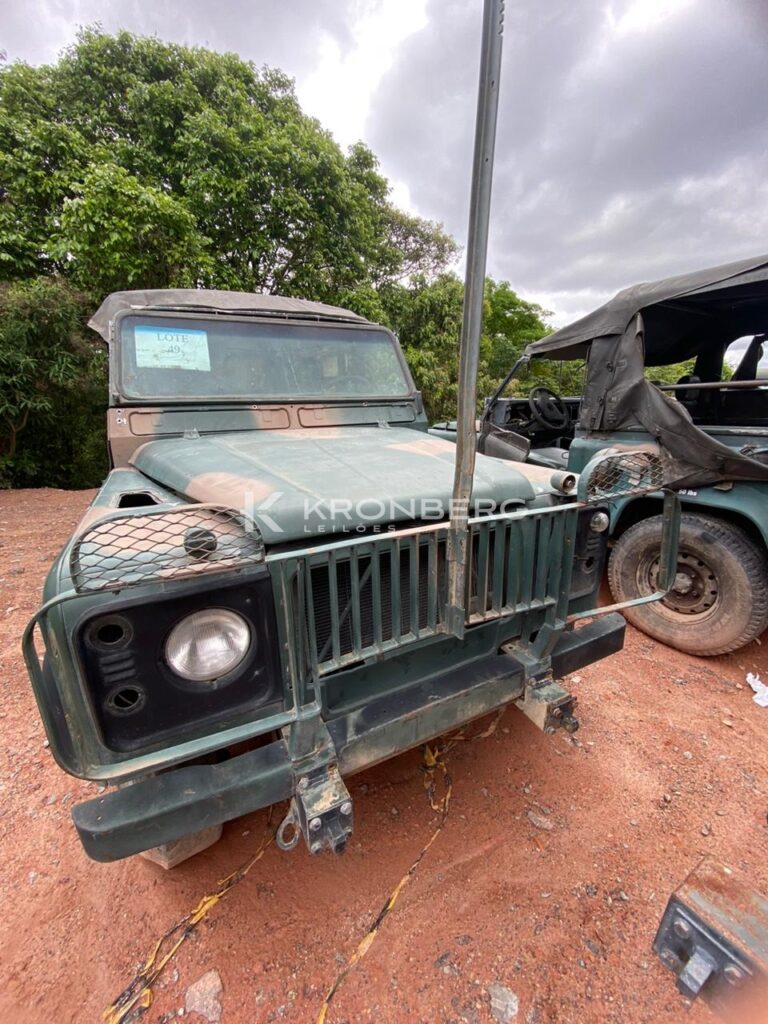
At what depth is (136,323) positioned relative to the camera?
287 centimetres

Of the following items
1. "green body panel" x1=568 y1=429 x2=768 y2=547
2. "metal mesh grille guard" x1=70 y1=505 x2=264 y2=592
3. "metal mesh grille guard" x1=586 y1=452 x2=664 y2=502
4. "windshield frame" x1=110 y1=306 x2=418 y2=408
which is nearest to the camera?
"metal mesh grille guard" x1=70 y1=505 x2=264 y2=592

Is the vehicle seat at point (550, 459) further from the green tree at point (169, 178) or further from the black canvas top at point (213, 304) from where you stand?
the green tree at point (169, 178)

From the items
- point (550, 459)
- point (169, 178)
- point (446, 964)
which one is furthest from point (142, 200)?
point (446, 964)

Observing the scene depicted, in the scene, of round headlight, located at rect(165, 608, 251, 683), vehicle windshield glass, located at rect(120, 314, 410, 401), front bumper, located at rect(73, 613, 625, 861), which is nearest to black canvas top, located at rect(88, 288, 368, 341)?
vehicle windshield glass, located at rect(120, 314, 410, 401)

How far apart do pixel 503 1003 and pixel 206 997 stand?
95 cm

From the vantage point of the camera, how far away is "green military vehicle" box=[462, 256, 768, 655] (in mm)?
3111

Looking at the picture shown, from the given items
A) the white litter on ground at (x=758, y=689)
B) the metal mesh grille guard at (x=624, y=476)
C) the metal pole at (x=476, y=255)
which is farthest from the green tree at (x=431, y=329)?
the metal pole at (x=476, y=255)

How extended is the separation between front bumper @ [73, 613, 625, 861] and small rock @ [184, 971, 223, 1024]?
0.65m

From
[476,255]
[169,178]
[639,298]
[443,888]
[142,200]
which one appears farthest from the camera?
[169,178]

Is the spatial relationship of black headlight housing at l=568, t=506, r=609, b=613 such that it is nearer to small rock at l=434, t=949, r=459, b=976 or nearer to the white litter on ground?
small rock at l=434, t=949, r=459, b=976

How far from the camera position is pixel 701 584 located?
3357 millimetres

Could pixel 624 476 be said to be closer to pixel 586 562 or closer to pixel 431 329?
pixel 586 562

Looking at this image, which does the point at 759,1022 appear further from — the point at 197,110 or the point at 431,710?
A: the point at 197,110

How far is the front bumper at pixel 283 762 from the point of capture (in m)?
1.31
